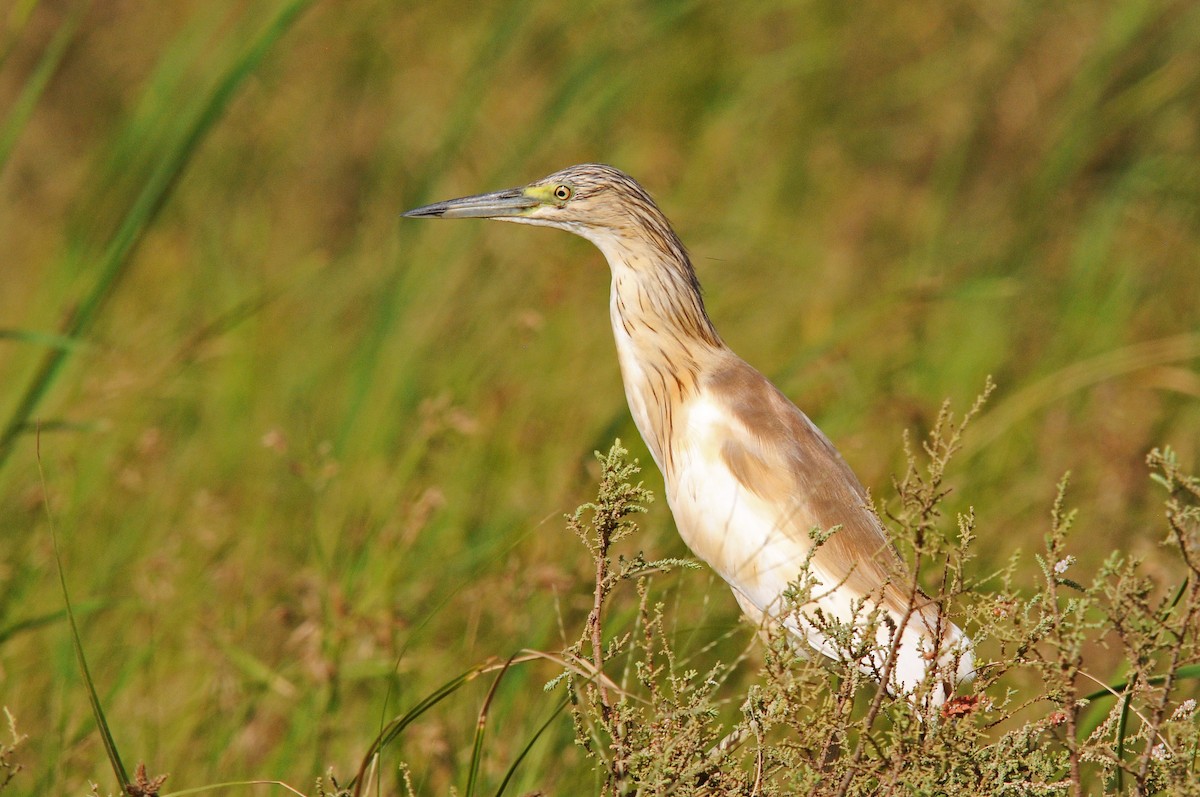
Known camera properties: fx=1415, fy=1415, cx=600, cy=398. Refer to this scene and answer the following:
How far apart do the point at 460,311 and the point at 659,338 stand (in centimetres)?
145

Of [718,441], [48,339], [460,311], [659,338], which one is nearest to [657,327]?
[659,338]

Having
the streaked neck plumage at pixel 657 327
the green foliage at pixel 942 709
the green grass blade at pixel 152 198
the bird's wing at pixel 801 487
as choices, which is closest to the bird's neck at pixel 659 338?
the streaked neck plumage at pixel 657 327

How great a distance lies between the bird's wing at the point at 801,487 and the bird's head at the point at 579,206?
19.7 inches

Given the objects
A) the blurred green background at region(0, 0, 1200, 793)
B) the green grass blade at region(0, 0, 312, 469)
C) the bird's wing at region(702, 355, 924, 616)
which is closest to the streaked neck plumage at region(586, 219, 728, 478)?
the bird's wing at region(702, 355, 924, 616)

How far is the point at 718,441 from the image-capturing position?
2.75m

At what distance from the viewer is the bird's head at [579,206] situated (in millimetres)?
3059

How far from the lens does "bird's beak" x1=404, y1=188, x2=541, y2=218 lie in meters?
3.09

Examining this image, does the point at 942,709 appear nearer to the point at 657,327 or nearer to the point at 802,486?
the point at 802,486

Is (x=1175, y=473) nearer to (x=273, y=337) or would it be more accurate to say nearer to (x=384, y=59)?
(x=273, y=337)

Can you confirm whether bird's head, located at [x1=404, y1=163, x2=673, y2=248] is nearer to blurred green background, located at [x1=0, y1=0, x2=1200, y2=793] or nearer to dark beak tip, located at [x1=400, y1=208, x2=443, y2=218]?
dark beak tip, located at [x1=400, y1=208, x2=443, y2=218]

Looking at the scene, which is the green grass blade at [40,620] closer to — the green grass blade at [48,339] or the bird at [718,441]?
the green grass blade at [48,339]

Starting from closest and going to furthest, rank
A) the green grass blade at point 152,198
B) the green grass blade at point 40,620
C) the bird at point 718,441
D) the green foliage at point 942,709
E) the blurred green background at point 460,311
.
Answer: the green foliage at point 942,709 → the green grass blade at point 40,620 → the green grass blade at point 152,198 → the bird at point 718,441 → the blurred green background at point 460,311

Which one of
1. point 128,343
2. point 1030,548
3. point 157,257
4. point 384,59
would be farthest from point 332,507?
point 384,59

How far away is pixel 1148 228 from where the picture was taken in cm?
549
